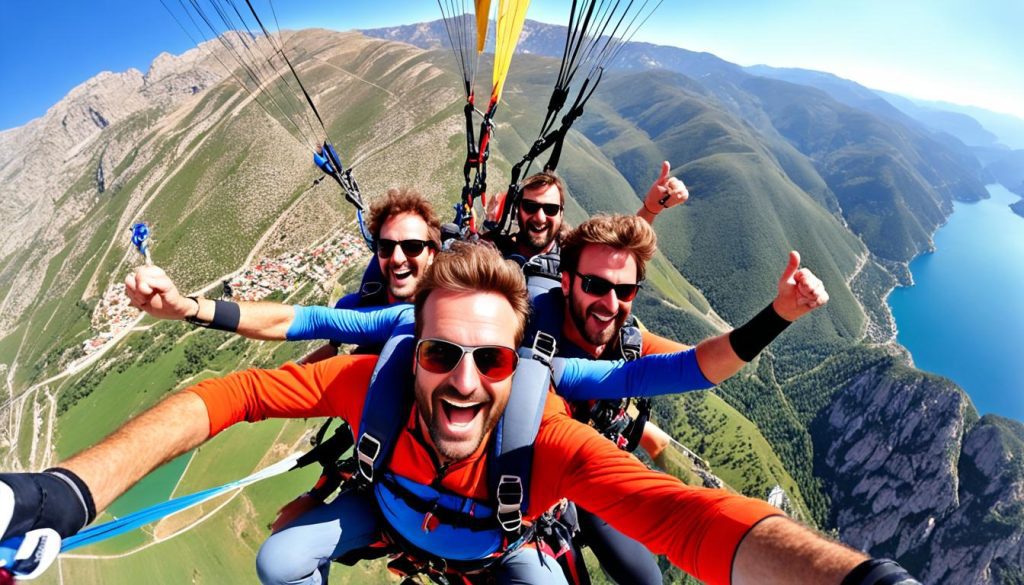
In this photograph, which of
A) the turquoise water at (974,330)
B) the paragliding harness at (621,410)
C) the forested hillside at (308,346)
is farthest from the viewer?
the turquoise water at (974,330)

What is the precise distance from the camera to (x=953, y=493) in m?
101

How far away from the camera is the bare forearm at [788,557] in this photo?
1657 mm

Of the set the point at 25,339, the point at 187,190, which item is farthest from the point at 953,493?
the point at 25,339

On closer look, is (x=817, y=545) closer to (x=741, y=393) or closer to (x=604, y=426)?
(x=604, y=426)

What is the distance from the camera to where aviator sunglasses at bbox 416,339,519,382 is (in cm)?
289

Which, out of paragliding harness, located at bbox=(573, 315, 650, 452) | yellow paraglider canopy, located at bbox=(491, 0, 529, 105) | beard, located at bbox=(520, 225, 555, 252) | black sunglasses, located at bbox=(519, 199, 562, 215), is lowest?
paragliding harness, located at bbox=(573, 315, 650, 452)

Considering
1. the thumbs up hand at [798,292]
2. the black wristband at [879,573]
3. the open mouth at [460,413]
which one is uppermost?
the thumbs up hand at [798,292]

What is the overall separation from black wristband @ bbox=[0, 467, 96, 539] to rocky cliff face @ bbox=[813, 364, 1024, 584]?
126189 mm

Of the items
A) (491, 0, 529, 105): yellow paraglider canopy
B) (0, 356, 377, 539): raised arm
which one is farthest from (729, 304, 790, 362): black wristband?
(491, 0, 529, 105): yellow paraglider canopy

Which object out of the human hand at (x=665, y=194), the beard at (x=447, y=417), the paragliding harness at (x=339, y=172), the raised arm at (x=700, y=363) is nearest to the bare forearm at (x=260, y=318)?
the beard at (x=447, y=417)

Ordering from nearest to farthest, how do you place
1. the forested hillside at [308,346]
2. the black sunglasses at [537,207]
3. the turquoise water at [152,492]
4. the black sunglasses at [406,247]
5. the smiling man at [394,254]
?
the smiling man at [394,254] → the black sunglasses at [406,247] → the black sunglasses at [537,207] → the turquoise water at [152,492] → the forested hillside at [308,346]

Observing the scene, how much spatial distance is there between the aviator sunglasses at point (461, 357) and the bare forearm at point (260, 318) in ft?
4.75

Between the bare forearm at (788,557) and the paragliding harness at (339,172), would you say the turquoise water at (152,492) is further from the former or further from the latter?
the bare forearm at (788,557)

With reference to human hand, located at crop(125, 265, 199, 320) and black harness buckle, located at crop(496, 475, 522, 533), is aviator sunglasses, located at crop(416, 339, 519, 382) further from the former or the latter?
human hand, located at crop(125, 265, 199, 320)
